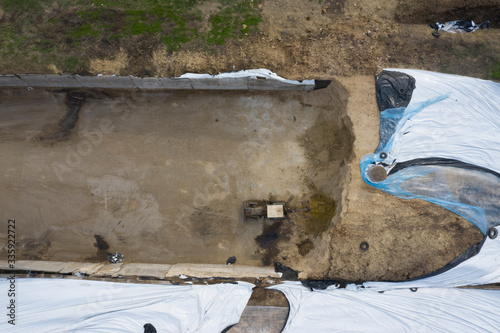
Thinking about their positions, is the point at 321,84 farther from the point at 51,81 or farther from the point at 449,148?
the point at 51,81

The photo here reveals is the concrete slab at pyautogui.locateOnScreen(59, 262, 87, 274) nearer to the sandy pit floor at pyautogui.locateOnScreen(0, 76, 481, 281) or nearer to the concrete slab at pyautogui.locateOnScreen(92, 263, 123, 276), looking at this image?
the sandy pit floor at pyautogui.locateOnScreen(0, 76, 481, 281)

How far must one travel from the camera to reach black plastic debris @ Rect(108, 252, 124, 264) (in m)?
7.84

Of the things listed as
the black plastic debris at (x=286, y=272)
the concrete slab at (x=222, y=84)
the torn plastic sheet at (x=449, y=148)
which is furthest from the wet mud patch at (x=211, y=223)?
the torn plastic sheet at (x=449, y=148)

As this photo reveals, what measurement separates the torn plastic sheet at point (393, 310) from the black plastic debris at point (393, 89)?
462cm

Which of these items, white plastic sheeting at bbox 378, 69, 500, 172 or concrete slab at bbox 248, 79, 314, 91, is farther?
concrete slab at bbox 248, 79, 314, 91

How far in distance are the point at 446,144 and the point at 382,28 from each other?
3.51 metres

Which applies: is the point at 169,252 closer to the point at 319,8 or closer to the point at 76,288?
the point at 76,288

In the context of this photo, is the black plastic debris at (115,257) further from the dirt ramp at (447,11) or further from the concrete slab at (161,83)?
the dirt ramp at (447,11)

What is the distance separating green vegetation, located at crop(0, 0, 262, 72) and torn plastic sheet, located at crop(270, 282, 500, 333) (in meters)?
7.12

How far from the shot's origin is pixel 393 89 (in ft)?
22.7

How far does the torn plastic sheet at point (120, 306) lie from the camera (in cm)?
619

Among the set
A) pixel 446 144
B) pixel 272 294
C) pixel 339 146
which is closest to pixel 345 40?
pixel 339 146

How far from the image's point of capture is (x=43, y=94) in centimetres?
794

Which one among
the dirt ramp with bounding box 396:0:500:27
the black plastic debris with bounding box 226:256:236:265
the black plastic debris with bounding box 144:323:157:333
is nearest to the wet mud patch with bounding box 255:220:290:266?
the black plastic debris with bounding box 226:256:236:265
